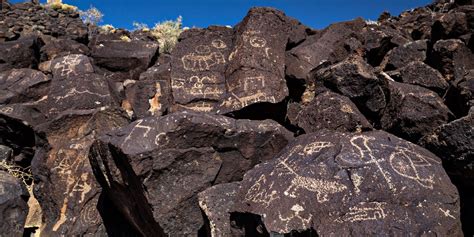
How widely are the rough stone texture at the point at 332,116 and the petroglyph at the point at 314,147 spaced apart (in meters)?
0.84

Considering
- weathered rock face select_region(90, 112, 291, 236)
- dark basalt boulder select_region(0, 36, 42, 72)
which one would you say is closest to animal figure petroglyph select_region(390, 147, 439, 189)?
weathered rock face select_region(90, 112, 291, 236)

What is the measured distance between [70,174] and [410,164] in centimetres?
354

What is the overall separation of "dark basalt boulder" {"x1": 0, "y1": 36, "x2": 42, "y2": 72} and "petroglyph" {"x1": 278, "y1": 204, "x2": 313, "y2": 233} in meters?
6.62

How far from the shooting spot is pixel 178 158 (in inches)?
163

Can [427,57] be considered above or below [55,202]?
above


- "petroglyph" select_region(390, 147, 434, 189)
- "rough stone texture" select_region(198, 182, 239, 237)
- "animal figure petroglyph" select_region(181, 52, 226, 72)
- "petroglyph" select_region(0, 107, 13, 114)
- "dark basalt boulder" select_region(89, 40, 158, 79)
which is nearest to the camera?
"petroglyph" select_region(390, 147, 434, 189)

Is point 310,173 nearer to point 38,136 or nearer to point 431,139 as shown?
point 431,139

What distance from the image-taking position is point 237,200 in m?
3.61

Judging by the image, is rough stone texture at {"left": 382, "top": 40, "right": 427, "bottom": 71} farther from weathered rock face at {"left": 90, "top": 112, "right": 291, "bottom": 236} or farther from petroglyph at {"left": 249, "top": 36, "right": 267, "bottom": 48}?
weathered rock face at {"left": 90, "top": 112, "right": 291, "bottom": 236}

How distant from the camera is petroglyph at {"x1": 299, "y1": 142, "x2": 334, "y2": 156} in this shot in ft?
12.5

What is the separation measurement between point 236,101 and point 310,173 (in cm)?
258

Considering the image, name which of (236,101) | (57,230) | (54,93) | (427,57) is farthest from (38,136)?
(427,57)

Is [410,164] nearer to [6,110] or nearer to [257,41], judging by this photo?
[257,41]

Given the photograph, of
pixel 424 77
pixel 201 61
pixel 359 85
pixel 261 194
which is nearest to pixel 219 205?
pixel 261 194
